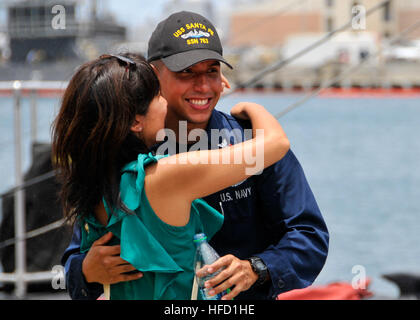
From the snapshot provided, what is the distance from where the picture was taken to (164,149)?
6.18 feet

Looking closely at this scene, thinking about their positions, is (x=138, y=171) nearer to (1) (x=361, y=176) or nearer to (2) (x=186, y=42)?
(2) (x=186, y=42)

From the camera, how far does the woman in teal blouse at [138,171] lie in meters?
1.56

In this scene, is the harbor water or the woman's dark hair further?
the harbor water

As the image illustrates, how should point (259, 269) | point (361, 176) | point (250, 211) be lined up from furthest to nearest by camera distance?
1. point (361, 176)
2. point (250, 211)
3. point (259, 269)

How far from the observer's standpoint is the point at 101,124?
157 cm

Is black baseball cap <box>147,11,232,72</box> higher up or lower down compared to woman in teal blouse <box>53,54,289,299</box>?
higher up

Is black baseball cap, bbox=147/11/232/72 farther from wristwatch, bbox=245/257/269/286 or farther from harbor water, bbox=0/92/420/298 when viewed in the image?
wristwatch, bbox=245/257/269/286

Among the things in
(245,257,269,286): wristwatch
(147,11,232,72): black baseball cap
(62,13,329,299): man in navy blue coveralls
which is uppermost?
(147,11,232,72): black baseball cap

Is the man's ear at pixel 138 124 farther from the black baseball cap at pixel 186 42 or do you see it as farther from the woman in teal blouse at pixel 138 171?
the black baseball cap at pixel 186 42

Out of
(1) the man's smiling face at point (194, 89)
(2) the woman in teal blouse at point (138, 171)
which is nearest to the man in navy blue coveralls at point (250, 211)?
(1) the man's smiling face at point (194, 89)

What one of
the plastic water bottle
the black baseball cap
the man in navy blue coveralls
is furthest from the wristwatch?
the black baseball cap

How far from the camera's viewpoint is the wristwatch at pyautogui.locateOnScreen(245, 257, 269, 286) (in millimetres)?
1683

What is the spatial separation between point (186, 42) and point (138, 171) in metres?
0.41

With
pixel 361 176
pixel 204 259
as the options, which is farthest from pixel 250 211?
pixel 361 176
